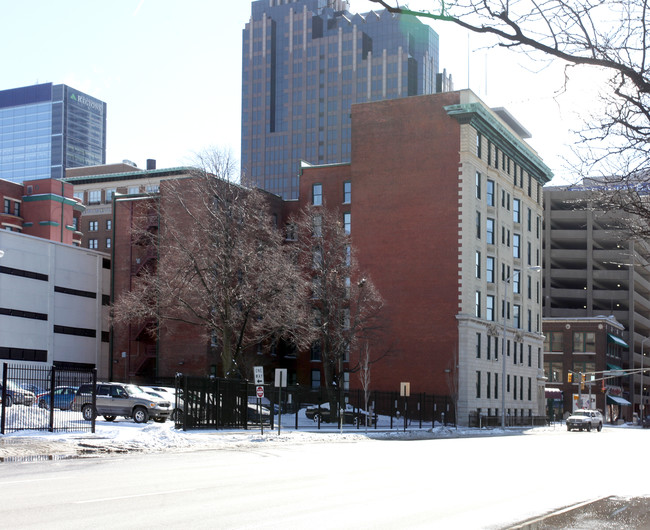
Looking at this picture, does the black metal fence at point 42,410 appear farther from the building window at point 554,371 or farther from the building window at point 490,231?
the building window at point 554,371

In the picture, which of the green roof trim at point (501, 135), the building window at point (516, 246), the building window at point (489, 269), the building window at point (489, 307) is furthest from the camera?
the building window at point (516, 246)

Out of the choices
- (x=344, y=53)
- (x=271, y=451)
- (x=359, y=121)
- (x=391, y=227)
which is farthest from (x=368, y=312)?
(x=344, y=53)

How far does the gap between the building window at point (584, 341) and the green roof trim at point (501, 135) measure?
85.1ft

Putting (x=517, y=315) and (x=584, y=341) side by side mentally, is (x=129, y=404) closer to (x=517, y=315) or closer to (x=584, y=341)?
(x=517, y=315)

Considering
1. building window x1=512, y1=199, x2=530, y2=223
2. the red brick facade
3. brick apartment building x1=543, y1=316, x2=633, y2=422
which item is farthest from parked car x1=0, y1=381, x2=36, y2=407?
brick apartment building x1=543, y1=316, x2=633, y2=422

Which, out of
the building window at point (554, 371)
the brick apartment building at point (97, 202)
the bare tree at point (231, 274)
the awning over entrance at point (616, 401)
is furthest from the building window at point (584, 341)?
the brick apartment building at point (97, 202)

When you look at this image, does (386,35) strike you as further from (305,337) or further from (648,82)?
(648,82)

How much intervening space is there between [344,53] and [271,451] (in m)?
153

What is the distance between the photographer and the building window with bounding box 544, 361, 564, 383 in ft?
346

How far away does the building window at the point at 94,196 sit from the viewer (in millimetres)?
129475

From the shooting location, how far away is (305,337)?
54.2 meters

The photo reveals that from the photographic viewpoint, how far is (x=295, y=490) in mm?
15695

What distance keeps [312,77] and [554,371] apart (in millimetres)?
89614

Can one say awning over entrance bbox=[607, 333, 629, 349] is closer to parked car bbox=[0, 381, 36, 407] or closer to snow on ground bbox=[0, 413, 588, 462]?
snow on ground bbox=[0, 413, 588, 462]
